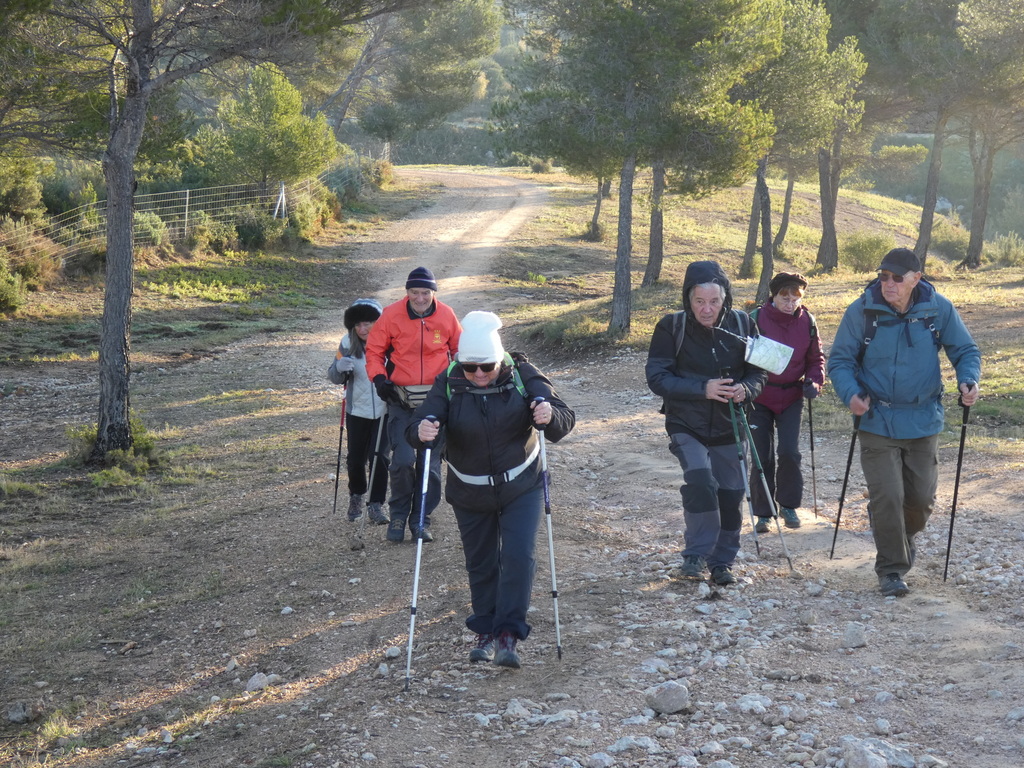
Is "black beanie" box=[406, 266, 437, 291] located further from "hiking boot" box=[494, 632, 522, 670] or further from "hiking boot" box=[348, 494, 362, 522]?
"hiking boot" box=[494, 632, 522, 670]

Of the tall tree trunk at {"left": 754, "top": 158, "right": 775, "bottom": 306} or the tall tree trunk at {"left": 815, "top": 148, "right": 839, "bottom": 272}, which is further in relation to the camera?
the tall tree trunk at {"left": 815, "top": 148, "right": 839, "bottom": 272}

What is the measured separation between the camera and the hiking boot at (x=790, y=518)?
7.93 meters

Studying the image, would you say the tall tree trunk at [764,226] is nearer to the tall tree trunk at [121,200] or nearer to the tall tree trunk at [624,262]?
the tall tree trunk at [624,262]

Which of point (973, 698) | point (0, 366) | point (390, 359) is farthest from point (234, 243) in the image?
point (973, 698)

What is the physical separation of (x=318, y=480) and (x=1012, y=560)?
21.8 feet

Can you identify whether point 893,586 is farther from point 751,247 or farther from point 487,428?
point 751,247

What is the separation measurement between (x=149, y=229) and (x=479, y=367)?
21872 millimetres

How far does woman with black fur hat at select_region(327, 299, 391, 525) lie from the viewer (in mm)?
8250

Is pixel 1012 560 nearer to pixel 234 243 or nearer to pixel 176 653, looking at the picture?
pixel 176 653

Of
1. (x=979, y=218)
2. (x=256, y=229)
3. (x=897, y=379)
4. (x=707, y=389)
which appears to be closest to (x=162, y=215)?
(x=256, y=229)

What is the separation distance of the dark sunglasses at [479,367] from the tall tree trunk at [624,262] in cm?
1400

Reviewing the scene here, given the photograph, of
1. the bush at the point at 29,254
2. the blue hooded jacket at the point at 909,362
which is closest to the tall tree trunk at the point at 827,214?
the bush at the point at 29,254

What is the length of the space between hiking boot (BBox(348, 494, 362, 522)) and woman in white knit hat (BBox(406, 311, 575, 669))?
11.3 feet

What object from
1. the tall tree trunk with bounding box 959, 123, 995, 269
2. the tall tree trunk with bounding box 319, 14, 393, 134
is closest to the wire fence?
the tall tree trunk with bounding box 319, 14, 393, 134
